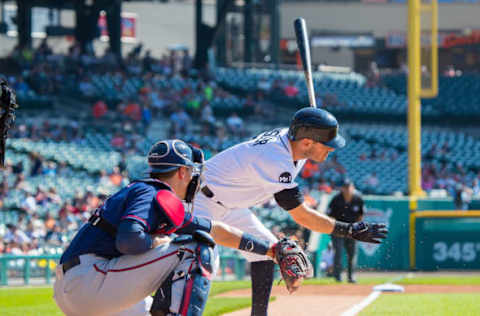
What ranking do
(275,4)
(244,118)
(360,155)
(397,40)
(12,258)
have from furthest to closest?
(397,40)
(275,4)
(244,118)
(360,155)
(12,258)

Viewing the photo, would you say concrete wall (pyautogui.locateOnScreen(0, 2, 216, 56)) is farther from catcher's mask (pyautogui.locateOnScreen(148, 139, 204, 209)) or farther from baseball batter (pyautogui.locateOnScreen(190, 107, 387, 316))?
catcher's mask (pyautogui.locateOnScreen(148, 139, 204, 209))

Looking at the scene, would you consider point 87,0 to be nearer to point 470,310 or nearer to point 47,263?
point 47,263

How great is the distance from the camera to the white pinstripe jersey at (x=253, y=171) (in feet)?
18.6

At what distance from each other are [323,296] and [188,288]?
5586 millimetres

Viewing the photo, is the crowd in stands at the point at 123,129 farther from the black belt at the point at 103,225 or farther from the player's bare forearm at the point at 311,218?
the black belt at the point at 103,225

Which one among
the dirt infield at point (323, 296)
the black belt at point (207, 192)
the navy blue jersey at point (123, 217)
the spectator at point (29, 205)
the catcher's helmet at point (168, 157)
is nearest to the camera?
the navy blue jersey at point (123, 217)

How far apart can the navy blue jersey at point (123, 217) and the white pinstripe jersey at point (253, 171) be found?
1.25m

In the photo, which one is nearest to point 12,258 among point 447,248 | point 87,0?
point 447,248

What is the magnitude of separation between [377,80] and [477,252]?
1687 cm

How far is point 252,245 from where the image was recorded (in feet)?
16.0

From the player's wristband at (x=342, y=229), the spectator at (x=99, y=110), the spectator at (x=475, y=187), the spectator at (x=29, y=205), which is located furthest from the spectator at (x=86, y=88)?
the player's wristband at (x=342, y=229)

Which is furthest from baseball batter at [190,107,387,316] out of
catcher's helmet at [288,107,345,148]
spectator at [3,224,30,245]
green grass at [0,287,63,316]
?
spectator at [3,224,30,245]

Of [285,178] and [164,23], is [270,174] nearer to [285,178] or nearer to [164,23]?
[285,178]

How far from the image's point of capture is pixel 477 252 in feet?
52.3
